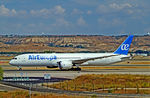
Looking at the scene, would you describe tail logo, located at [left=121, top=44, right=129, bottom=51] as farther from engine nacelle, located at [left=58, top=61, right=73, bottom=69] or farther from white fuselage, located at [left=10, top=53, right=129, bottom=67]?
engine nacelle, located at [left=58, top=61, right=73, bottom=69]

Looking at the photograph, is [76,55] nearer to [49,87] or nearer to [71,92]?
[49,87]

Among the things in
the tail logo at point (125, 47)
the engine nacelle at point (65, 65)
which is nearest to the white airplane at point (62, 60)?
the engine nacelle at point (65, 65)

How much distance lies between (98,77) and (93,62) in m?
21.6

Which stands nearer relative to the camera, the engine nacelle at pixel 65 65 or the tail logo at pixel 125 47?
the engine nacelle at pixel 65 65

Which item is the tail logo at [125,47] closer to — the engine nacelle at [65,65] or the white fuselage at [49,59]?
the white fuselage at [49,59]

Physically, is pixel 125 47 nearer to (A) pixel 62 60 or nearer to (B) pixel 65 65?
(A) pixel 62 60

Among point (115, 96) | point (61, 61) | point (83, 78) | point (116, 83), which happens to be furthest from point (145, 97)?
point (61, 61)

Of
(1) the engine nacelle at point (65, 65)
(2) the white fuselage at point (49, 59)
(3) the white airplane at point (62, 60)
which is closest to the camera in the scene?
(1) the engine nacelle at point (65, 65)

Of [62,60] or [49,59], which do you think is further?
[62,60]

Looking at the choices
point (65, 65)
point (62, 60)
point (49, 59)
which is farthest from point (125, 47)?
point (49, 59)

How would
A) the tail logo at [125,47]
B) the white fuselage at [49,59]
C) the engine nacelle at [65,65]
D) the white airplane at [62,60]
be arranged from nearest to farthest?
the engine nacelle at [65,65], the white airplane at [62,60], the white fuselage at [49,59], the tail logo at [125,47]

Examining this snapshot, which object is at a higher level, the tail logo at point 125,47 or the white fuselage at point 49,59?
the tail logo at point 125,47

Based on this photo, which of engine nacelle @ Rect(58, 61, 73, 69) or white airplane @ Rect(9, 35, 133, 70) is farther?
white airplane @ Rect(9, 35, 133, 70)

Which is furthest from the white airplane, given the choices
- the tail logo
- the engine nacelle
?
the tail logo
